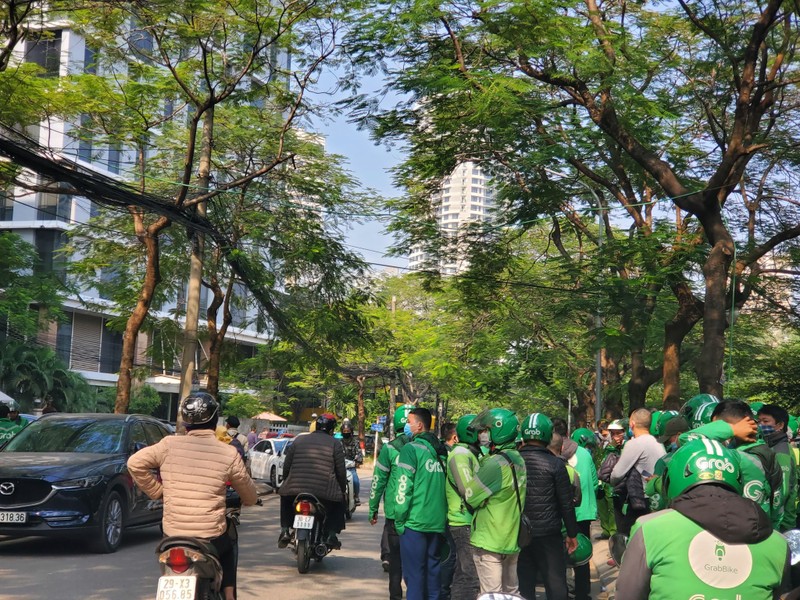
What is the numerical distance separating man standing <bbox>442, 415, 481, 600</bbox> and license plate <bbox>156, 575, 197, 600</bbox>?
2.22 meters

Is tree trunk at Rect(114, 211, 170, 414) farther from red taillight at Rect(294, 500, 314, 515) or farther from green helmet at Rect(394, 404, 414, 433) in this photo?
green helmet at Rect(394, 404, 414, 433)

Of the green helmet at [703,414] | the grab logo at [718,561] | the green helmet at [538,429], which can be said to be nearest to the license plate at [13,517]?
the green helmet at [538,429]

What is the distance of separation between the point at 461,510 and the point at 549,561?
98cm

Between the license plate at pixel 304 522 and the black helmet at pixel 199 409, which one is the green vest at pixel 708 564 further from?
the license plate at pixel 304 522

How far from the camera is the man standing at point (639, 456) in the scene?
29.2 ft

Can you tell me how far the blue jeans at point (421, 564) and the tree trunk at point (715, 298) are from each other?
327 inches


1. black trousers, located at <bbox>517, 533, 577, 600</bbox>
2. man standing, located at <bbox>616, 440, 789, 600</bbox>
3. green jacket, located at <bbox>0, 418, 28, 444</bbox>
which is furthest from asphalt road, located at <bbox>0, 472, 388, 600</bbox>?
man standing, located at <bbox>616, 440, 789, 600</bbox>

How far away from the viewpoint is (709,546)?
3.23 metres

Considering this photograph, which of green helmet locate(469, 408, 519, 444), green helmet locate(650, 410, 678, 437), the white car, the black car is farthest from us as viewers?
the white car

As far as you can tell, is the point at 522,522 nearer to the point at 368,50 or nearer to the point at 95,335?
the point at 368,50

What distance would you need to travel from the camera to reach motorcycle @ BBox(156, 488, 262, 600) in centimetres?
557

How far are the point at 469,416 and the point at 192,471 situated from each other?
3.01 metres

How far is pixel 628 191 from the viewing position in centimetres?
2020

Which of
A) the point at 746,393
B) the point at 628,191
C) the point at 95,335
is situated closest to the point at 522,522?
the point at 628,191
